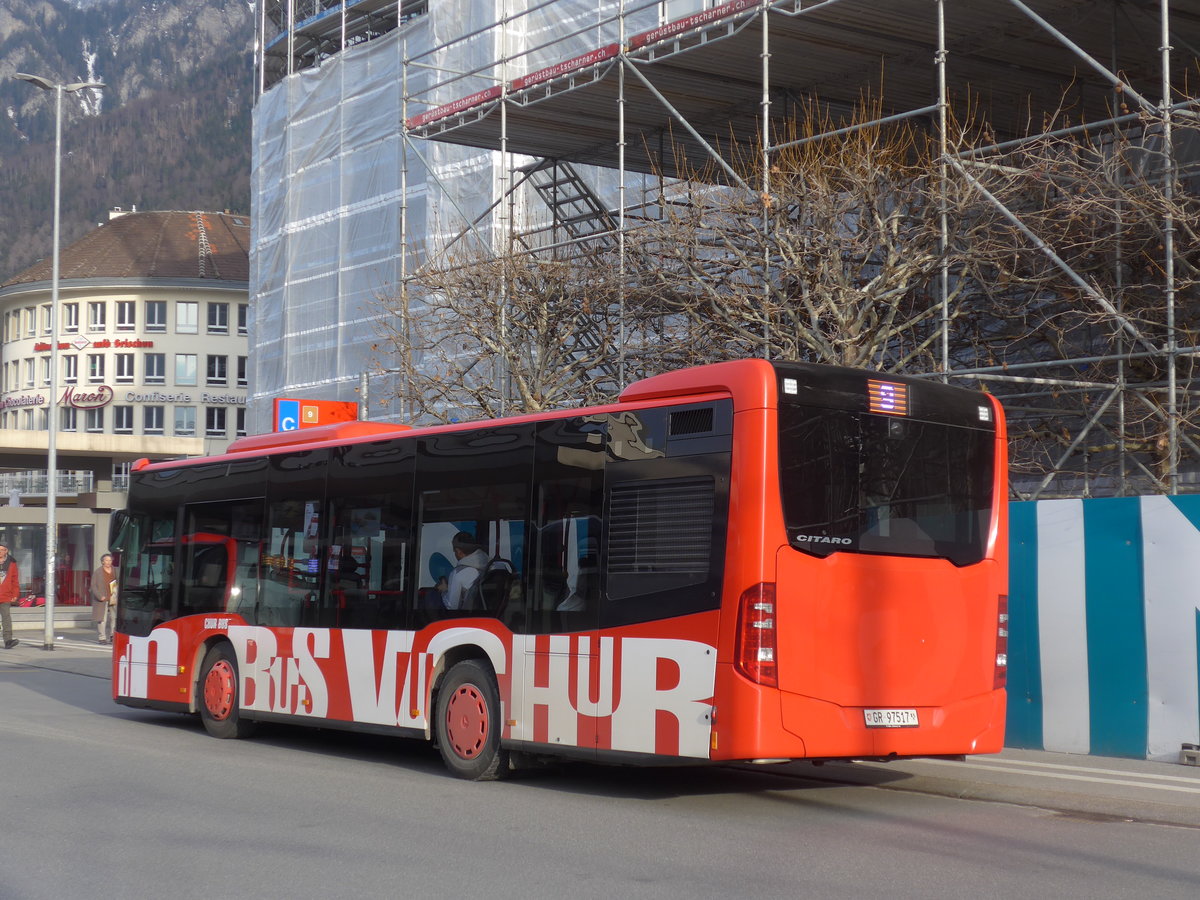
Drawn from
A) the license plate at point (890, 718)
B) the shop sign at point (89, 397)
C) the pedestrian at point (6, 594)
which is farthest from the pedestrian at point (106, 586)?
the shop sign at point (89, 397)

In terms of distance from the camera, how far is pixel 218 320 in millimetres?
91562

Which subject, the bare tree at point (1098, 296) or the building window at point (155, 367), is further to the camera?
the building window at point (155, 367)

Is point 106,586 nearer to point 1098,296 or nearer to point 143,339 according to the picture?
point 1098,296

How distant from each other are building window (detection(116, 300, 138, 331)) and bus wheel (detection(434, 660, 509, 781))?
274 ft

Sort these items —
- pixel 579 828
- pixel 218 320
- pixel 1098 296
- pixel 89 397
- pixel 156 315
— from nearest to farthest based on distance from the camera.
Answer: pixel 579 828, pixel 1098 296, pixel 89 397, pixel 218 320, pixel 156 315

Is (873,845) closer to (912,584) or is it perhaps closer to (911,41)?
(912,584)

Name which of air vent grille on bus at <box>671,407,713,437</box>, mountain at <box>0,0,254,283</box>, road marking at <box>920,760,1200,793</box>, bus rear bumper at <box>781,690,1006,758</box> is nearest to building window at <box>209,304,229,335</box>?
mountain at <box>0,0,254,283</box>

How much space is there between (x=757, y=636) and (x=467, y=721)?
2.99 m

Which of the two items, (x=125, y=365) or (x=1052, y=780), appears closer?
(x=1052, y=780)

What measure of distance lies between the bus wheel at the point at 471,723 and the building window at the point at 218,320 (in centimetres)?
8266

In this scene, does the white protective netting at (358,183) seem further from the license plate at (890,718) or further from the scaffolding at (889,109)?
the license plate at (890,718)

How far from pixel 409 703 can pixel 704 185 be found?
10.6m

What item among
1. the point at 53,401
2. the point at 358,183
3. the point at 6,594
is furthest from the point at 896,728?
the point at 358,183

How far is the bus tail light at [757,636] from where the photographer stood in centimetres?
932
